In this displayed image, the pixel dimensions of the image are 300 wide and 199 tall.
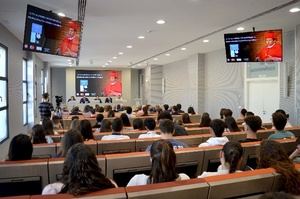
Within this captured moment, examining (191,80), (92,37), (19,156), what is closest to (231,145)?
(19,156)

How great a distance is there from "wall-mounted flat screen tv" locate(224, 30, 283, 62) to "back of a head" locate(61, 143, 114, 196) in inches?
207

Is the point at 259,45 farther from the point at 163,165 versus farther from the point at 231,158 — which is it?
the point at 163,165

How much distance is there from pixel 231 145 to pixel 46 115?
24.0 ft

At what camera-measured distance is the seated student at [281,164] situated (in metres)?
1.82

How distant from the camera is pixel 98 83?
19.9m

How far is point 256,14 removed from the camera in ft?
19.2

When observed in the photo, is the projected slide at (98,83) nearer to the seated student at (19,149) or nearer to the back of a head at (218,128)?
the back of a head at (218,128)

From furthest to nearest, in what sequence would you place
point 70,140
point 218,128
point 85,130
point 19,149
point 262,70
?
point 262,70, point 85,130, point 218,128, point 70,140, point 19,149

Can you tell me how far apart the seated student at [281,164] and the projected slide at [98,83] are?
713 inches

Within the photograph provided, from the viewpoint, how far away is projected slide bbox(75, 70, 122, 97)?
19547mm

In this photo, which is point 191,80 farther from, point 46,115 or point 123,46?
point 46,115

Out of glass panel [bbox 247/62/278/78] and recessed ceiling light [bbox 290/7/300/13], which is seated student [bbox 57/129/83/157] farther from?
glass panel [bbox 247/62/278/78]

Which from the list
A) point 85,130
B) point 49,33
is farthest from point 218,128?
point 49,33

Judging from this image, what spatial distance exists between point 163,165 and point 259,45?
4980 mm
